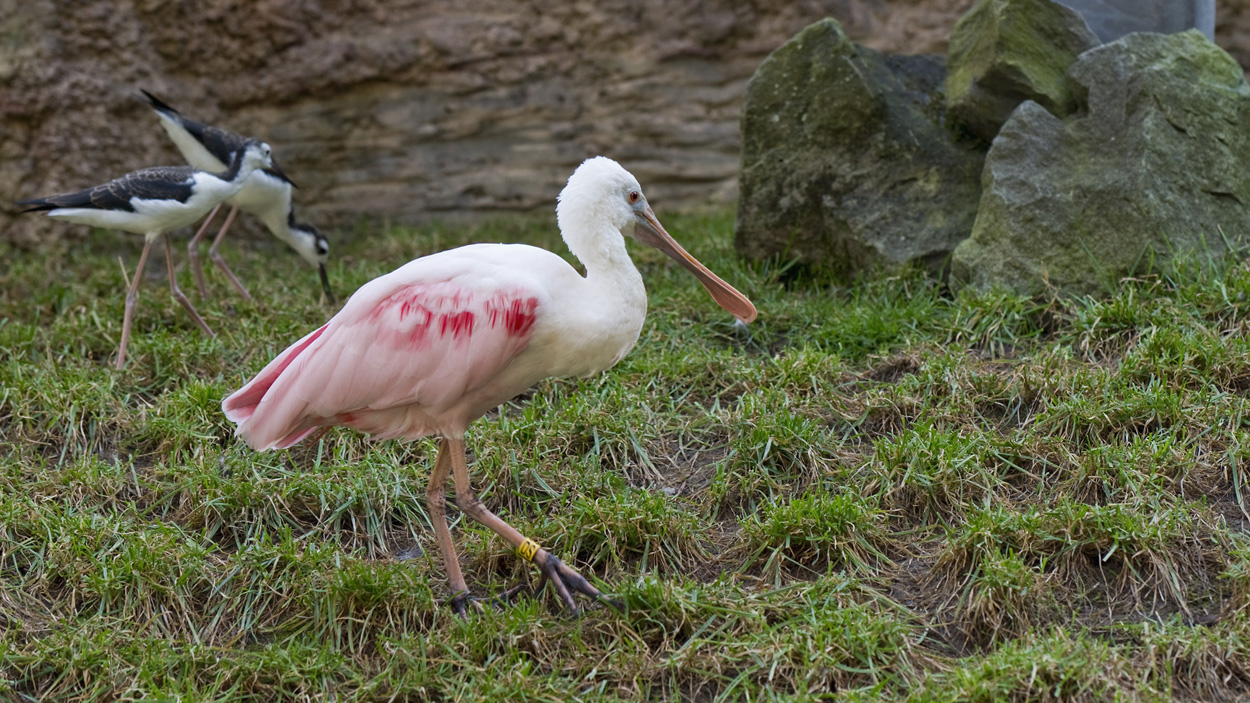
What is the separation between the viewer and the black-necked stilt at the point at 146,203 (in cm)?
596

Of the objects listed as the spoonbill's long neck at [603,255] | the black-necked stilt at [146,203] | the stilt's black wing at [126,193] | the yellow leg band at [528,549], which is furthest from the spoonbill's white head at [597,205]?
the stilt's black wing at [126,193]

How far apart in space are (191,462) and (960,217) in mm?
3860

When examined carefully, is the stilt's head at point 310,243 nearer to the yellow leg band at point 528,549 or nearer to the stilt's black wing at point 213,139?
the stilt's black wing at point 213,139

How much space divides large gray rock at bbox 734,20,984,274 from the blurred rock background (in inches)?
105

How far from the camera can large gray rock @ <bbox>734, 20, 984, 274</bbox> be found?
611 centimetres

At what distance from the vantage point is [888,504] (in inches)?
169

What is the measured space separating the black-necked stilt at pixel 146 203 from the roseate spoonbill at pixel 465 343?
2.24m

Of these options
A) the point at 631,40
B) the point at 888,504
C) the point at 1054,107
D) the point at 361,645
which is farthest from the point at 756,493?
the point at 631,40

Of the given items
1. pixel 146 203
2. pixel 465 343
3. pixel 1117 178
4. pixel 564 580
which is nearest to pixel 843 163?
pixel 1117 178

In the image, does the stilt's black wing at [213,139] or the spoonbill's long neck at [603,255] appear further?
the stilt's black wing at [213,139]

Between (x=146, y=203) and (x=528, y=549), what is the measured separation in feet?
10.7

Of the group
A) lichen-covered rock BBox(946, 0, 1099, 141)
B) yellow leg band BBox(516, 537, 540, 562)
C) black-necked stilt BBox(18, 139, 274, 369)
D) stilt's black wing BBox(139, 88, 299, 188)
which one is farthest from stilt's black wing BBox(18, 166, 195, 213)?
lichen-covered rock BBox(946, 0, 1099, 141)

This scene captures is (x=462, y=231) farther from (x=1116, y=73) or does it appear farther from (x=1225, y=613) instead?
(x=1225, y=613)

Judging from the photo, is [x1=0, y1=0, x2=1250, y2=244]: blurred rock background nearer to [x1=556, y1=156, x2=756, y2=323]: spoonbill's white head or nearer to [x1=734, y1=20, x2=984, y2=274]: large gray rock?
[x1=734, y1=20, x2=984, y2=274]: large gray rock
